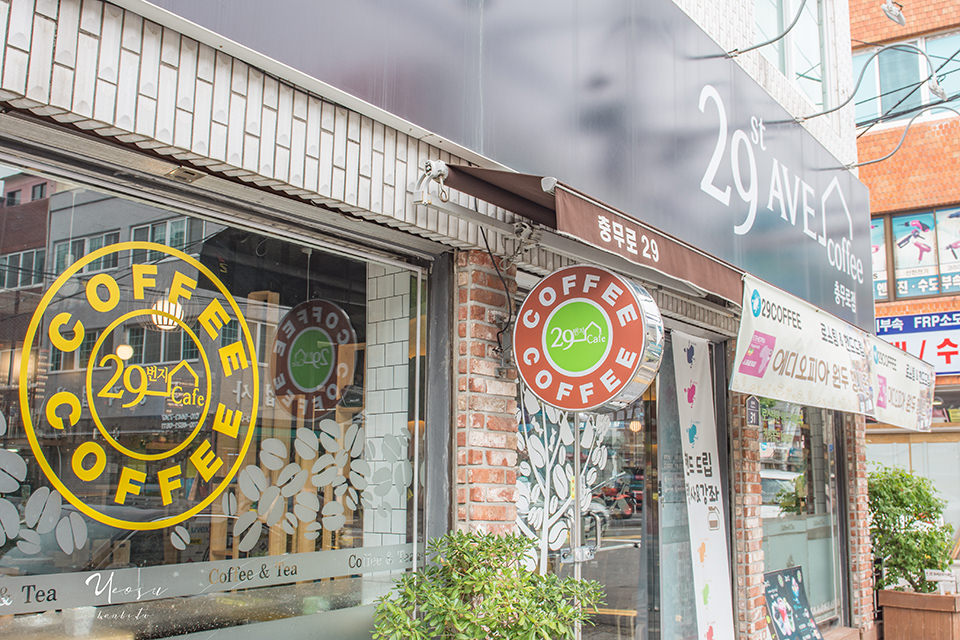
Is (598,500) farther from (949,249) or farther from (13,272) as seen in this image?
(949,249)

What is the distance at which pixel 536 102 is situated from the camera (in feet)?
13.6

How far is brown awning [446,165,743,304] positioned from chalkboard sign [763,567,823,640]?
3.90 meters

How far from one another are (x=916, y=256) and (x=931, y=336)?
209 cm

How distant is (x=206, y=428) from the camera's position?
3139 millimetres

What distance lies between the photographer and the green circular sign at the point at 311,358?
3.52 meters

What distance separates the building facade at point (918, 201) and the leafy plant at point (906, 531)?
620cm

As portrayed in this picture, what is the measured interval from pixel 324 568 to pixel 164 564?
76 cm

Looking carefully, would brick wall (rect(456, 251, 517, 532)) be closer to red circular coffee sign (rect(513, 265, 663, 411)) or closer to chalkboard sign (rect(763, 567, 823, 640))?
red circular coffee sign (rect(513, 265, 663, 411))

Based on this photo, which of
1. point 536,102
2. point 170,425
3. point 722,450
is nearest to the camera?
point 170,425

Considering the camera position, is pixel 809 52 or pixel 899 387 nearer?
pixel 899 387

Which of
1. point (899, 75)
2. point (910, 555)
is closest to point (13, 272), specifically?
point (910, 555)

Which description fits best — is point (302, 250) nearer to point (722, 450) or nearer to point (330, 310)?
point (330, 310)

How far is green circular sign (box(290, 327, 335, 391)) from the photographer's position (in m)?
3.52

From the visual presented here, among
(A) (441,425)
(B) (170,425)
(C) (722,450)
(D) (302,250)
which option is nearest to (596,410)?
(A) (441,425)
